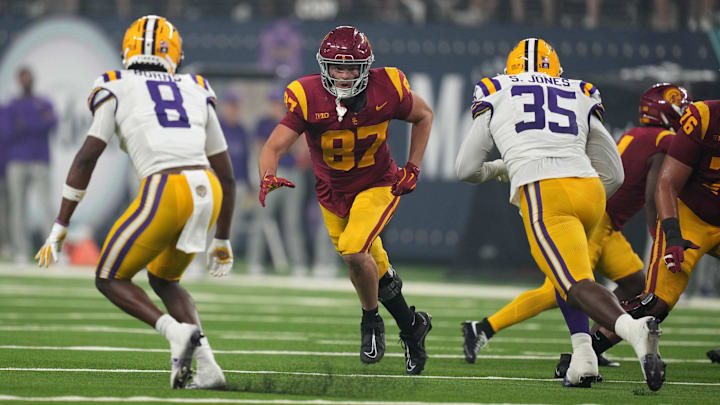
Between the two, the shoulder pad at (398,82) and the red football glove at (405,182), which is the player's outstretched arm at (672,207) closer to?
the red football glove at (405,182)

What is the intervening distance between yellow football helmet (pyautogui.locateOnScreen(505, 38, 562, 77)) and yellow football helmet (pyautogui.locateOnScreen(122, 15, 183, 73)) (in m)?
1.78

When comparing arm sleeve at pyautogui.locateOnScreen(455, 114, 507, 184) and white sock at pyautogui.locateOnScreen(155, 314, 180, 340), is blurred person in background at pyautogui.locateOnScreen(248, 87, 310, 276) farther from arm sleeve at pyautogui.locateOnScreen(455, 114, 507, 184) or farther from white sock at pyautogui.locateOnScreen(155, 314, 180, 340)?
white sock at pyautogui.locateOnScreen(155, 314, 180, 340)

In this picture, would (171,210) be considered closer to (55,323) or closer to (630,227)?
(55,323)

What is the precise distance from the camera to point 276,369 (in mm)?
6277

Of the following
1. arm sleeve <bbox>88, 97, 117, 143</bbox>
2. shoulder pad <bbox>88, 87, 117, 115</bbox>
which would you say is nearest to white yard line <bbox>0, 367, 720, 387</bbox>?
arm sleeve <bbox>88, 97, 117, 143</bbox>

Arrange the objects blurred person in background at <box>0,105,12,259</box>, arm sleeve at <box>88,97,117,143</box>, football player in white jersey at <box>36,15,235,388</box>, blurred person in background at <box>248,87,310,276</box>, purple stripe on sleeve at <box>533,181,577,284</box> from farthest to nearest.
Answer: blurred person in background at <box>0,105,12,259</box> < blurred person in background at <box>248,87,310,276</box> < purple stripe on sleeve at <box>533,181,577,284</box> < arm sleeve at <box>88,97,117,143</box> < football player in white jersey at <box>36,15,235,388</box>

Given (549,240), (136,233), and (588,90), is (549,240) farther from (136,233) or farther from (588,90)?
(136,233)

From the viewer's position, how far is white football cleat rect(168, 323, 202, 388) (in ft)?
16.6

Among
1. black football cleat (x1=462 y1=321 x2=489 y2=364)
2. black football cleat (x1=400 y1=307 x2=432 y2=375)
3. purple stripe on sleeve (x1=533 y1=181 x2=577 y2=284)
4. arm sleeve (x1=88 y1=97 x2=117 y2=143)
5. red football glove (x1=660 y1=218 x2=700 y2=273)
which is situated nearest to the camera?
arm sleeve (x1=88 y1=97 x2=117 y2=143)

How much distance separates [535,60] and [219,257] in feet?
6.36

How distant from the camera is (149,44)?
18.4ft

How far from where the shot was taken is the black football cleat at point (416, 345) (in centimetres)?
635

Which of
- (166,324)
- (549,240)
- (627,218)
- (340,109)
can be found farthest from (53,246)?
(627,218)

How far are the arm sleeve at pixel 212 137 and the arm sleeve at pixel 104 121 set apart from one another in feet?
1.59
